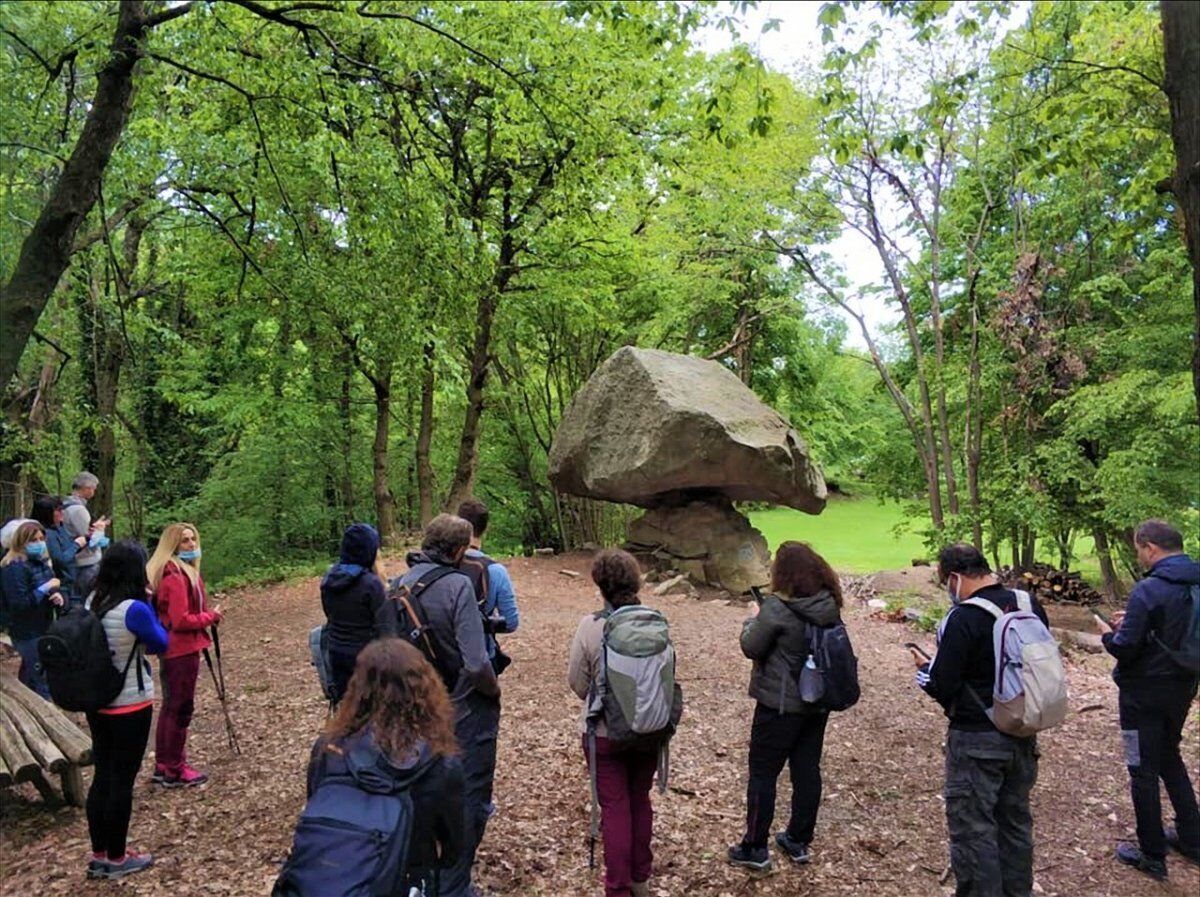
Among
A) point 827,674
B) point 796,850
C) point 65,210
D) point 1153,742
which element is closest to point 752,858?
point 796,850

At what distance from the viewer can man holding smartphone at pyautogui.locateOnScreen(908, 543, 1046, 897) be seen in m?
3.31

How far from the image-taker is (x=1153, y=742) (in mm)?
4117

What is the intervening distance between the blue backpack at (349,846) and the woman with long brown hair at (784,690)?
2.20 metres

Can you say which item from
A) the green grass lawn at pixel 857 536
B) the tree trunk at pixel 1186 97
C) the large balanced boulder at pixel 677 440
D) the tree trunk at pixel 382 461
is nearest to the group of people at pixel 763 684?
Result: the tree trunk at pixel 1186 97

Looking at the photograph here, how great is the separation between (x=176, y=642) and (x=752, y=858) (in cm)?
350

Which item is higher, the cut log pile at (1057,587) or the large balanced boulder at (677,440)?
the large balanced boulder at (677,440)

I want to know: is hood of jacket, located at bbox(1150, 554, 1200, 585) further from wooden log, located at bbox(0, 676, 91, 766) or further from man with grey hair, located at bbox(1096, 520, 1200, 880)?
wooden log, located at bbox(0, 676, 91, 766)

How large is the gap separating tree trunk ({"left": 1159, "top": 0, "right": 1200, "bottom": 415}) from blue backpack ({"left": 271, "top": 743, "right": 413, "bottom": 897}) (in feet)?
10.9

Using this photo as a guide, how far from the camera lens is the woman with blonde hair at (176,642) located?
180 inches

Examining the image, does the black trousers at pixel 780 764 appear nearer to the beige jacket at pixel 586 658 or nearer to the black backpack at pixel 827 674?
the black backpack at pixel 827 674

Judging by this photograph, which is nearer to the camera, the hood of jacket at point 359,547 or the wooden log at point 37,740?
the hood of jacket at point 359,547

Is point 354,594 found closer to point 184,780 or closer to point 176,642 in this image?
point 176,642

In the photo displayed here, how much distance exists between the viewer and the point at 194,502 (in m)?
14.4

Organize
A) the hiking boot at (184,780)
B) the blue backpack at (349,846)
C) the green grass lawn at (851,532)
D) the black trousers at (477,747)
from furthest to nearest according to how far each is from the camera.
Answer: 1. the green grass lawn at (851,532)
2. the hiking boot at (184,780)
3. the black trousers at (477,747)
4. the blue backpack at (349,846)
